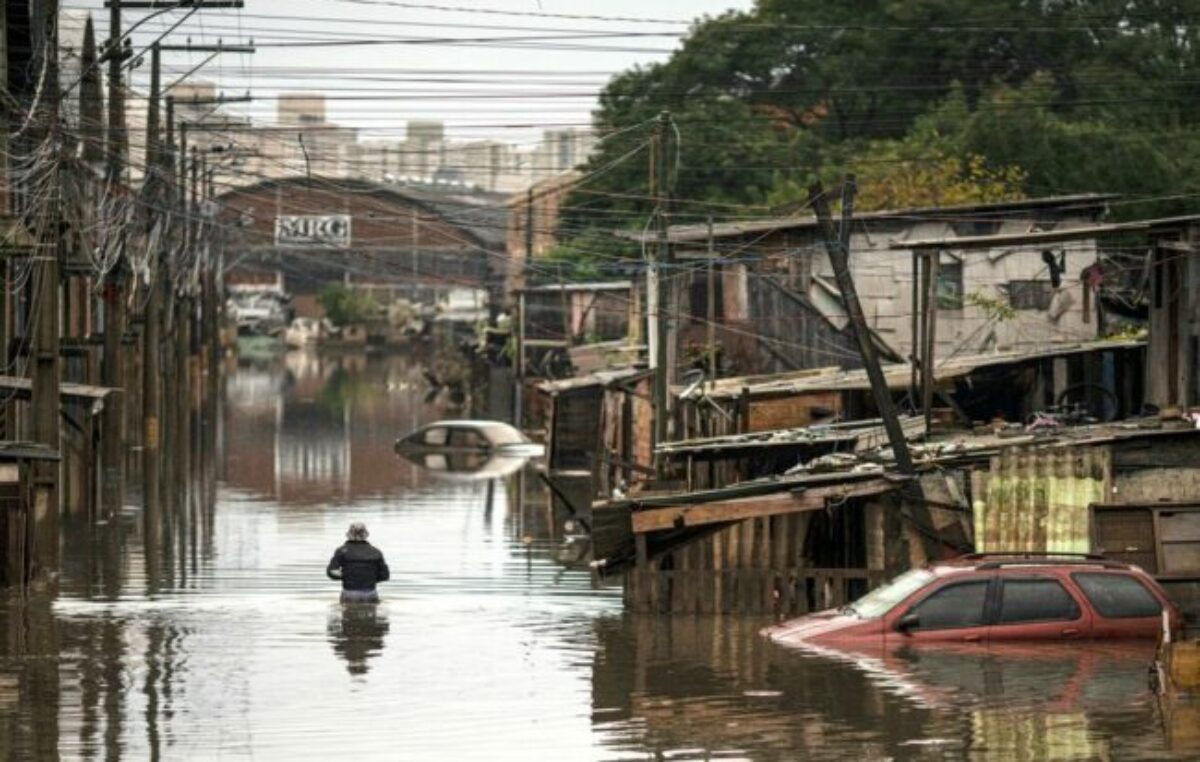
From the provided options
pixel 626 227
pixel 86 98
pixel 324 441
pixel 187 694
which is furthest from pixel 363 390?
pixel 187 694

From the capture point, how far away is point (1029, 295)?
4659cm

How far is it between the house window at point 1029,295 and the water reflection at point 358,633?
2028cm

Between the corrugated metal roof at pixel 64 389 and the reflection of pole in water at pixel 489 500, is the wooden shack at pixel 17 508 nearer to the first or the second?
the corrugated metal roof at pixel 64 389

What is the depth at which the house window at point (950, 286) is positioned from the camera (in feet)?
153

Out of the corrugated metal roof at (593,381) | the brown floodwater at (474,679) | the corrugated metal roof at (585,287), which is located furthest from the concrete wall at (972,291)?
the corrugated metal roof at (585,287)

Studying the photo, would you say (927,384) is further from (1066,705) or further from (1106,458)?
(1066,705)

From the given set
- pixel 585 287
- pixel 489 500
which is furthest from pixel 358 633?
pixel 585 287

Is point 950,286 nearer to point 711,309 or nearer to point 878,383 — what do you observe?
point 711,309

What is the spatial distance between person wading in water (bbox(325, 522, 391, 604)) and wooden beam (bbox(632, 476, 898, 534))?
3.46 metres

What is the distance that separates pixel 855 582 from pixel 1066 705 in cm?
629

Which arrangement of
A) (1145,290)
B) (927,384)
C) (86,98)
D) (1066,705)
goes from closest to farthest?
(1066,705) < (927,384) < (1145,290) < (86,98)

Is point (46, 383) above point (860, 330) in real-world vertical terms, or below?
below

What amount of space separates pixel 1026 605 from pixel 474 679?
512cm

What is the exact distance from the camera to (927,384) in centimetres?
2938
